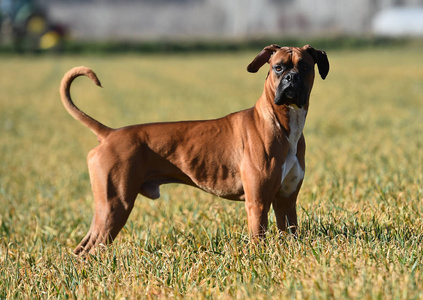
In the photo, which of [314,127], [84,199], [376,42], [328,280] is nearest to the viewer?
[328,280]

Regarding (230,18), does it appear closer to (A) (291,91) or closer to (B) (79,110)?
(B) (79,110)

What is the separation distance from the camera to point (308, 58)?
383cm

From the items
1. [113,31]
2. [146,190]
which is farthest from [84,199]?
[113,31]

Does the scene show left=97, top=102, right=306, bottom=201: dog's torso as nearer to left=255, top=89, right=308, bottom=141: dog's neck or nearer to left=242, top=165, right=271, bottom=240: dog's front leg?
left=255, top=89, right=308, bottom=141: dog's neck

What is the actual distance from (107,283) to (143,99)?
54.2 feet

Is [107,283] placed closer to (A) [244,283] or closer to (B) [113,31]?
(A) [244,283]

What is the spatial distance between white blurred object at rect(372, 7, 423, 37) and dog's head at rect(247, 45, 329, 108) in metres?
75.1

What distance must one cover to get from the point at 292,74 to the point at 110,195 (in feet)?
4.81

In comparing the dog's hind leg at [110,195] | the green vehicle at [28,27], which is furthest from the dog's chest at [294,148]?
the green vehicle at [28,27]

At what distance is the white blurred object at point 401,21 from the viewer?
7556cm

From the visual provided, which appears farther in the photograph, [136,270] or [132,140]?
[132,140]

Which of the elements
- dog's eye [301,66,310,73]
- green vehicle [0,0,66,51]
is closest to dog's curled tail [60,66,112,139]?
dog's eye [301,66,310,73]

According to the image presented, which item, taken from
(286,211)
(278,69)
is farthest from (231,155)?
(278,69)

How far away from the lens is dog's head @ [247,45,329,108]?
12.0 ft
